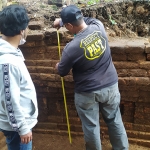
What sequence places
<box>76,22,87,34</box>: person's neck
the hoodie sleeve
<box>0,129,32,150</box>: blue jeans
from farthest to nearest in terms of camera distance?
<box>76,22,87,34</box>: person's neck
<box>0,129,32,150</box>: blue jeans
the hoodie sleeve

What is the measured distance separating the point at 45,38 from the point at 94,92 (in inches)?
44.2

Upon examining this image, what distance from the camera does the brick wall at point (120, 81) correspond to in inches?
115

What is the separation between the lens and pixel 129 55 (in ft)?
9.57

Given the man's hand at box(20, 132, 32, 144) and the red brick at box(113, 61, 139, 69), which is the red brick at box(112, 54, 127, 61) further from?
the man's hand at box(20, 132, 32, 144)

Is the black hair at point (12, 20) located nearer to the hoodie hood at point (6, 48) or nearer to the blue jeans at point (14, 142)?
the hoodie hood at point (6, 48)

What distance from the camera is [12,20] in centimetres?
188

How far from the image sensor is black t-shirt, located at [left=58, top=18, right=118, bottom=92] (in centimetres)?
237

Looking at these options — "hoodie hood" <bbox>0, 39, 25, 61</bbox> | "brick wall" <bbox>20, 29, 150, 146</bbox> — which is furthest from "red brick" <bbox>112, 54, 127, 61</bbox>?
"hoodie hood" <bbox>0, 39, 25, 61</bbox>

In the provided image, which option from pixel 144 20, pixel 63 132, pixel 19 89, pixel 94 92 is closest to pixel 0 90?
pixel 19 89

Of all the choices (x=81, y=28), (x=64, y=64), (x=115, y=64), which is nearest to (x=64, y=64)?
(x=64, y=64)

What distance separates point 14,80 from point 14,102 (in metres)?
0.19

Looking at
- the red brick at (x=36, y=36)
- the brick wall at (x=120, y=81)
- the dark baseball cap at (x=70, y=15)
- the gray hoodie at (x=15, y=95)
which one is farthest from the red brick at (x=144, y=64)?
→ the gray hoodie at (x=15, y=95)

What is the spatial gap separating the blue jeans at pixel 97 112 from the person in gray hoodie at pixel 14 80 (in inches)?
28.6

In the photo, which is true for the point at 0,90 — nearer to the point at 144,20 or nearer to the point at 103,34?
the point at 103,34
